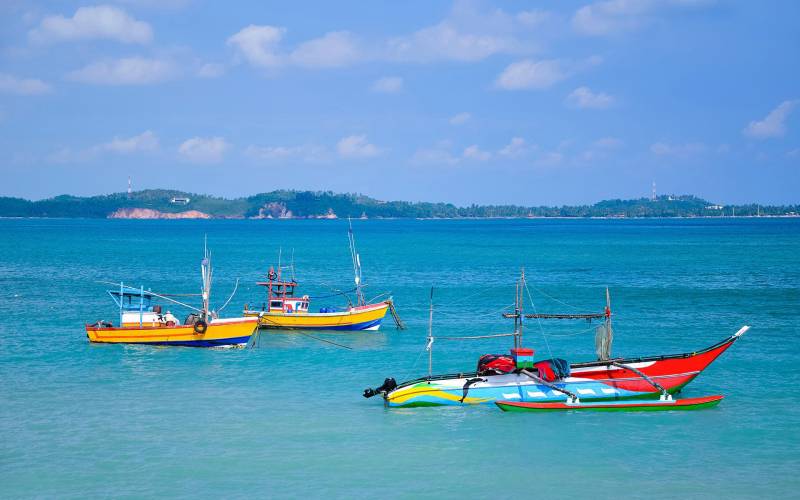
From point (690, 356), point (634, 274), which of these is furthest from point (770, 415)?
point (634, 274)

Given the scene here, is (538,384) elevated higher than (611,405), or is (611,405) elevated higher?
(538,384)

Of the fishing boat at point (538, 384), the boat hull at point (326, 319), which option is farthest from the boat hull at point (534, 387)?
the boat hull at point (326, 319)

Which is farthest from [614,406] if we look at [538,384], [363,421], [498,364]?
[363,421]

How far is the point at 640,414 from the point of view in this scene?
35844 mm

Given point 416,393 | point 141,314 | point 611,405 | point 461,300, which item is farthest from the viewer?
point 461,300

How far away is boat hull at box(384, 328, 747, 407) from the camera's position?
36.3 metres

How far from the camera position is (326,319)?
56.9 meters

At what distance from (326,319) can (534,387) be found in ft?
76.0

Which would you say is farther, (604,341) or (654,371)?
(604,341)

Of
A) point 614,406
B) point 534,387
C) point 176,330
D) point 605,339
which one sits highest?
point 605,339

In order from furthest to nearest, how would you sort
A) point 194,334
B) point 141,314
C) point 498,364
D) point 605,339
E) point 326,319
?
point 326,319, point 141,314, point 194,334, point 605,339, point 498,364

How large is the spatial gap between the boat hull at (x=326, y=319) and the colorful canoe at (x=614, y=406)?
22.1 m

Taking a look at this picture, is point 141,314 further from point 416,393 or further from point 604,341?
point 604,341

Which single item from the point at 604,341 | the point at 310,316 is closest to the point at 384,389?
the point at 604,341
